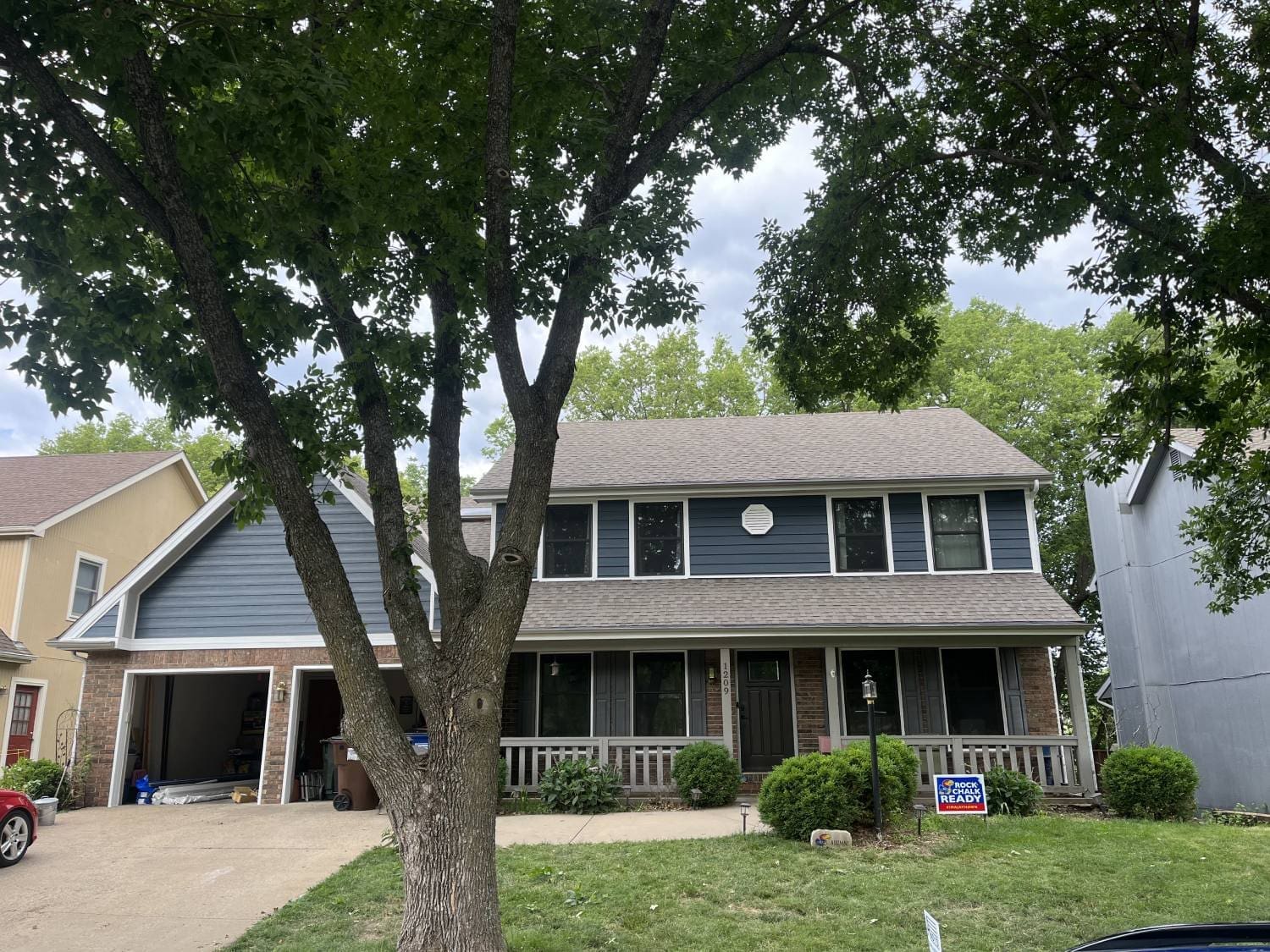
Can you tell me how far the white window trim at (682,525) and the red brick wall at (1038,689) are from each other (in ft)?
18.5

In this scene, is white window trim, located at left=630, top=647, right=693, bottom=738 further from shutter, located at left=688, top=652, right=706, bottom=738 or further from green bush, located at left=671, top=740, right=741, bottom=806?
green bush, located at left=671, top=740, right=741, bottom=806

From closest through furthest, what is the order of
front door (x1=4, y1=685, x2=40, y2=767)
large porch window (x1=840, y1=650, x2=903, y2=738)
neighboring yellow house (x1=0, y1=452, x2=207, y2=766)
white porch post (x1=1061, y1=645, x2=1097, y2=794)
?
white porch post (x1=1061, y1=645, x2=1097, y2=794), large porch window (x1=840, y1=650, x2=903, y2=738), front door (x1=4, y1=685, x2=40, y2=767), neighboring yellow house (x1=0, y1=452, x2=207, y2=766)

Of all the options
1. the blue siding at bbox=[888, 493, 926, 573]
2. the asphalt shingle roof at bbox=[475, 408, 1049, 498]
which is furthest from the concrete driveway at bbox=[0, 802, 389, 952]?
the blue siding at bbox=[888, 493, 926, 573]

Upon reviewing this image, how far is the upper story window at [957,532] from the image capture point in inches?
617

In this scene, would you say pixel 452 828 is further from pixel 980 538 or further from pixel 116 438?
pixel 116 438

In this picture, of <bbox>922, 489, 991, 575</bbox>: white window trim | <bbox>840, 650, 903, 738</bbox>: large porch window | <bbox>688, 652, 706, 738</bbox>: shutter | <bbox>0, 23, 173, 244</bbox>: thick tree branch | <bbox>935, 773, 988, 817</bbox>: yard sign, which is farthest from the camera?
<bbox>922, 489, 991, 575</bbox>: white window trim

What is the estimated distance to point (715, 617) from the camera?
1448 centimetres

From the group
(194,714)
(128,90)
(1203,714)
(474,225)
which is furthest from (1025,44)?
(194,714)

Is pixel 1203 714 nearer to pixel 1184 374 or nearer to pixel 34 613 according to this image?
pixel 1184 374

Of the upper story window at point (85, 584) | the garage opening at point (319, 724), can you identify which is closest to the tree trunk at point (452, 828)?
the garage opening at point (319, 724)

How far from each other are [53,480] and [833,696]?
63.8 feet

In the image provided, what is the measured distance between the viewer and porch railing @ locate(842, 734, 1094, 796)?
1280 centimetres

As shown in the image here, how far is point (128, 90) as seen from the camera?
5742 mm

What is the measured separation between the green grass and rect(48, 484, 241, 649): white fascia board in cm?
775
